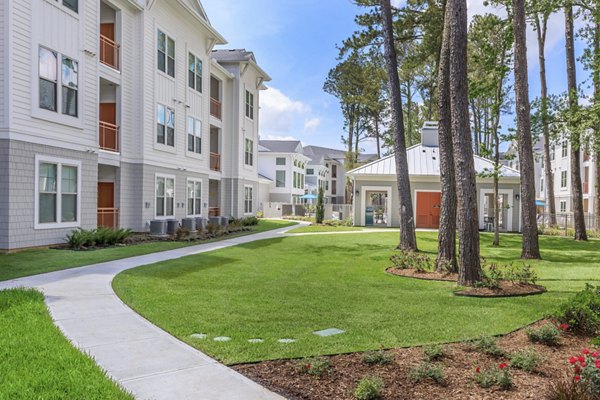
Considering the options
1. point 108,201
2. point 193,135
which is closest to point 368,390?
point 108,201

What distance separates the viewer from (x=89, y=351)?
463 cm

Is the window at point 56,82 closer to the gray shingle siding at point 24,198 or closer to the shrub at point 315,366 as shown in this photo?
the gray shingle siding at point 24,198

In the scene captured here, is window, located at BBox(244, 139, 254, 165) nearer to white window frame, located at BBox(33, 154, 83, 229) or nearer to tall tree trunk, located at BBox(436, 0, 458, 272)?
white window frame, located at BBox(33, 154, 83, 229)

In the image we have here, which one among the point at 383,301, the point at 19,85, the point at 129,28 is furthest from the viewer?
the point at 129,28

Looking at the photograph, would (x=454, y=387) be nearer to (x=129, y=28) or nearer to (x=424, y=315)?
(x=424, y=315)

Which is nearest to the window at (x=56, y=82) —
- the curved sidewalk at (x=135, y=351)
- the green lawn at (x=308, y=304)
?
the green lawn at (x=308, y=304)

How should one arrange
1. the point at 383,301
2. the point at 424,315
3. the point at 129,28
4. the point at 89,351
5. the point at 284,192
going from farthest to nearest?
the point at 284,192 → the point at 129,28 → the point at 383,301 → the point at 424,315 → the point at 89,351

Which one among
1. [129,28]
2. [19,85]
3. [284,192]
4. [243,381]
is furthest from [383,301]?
[284,192]

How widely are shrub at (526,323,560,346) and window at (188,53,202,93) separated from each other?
19.6m

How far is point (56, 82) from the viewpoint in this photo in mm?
13094

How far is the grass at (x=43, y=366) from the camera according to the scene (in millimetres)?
3557

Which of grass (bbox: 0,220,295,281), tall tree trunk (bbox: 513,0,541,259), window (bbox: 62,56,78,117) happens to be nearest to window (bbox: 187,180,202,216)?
grass (bbox: 0,220,295,281)

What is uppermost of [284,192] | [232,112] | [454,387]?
[232,112]

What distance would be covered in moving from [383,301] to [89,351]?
4.54 meters
